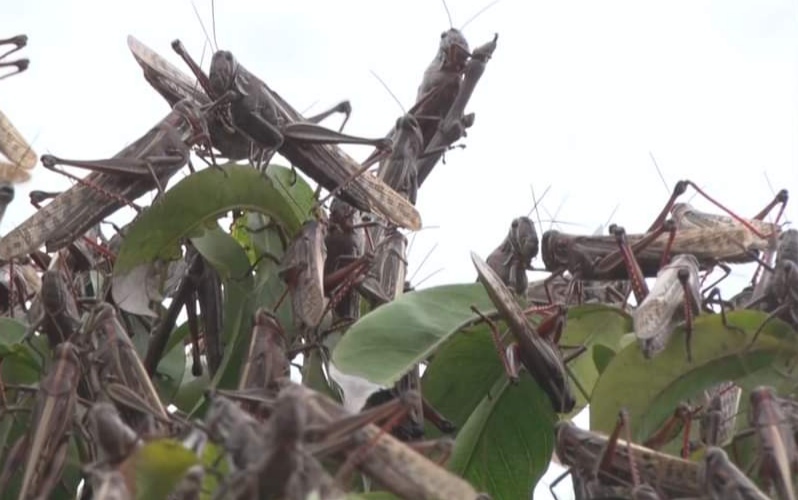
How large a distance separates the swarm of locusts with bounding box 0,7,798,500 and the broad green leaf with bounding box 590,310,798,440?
3cm

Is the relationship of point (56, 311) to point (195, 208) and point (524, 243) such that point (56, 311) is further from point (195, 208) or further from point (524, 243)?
point (524, 243)

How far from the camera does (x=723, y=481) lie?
72.3 inches

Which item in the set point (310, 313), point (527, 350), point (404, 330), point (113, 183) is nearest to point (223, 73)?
point (113, 183)

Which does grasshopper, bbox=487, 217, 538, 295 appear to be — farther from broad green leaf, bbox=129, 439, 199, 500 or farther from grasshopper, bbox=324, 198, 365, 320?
broad green leaf, bbox=129, 439, 199, 500

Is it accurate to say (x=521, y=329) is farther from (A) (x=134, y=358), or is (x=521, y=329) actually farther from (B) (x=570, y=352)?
(A) (x=134, y=358)

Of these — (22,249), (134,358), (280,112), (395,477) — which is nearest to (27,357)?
(22,249)

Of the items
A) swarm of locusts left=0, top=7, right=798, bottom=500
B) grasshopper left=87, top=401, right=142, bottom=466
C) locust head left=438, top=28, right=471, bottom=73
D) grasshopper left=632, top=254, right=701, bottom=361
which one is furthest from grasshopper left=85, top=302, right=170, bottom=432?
locust head left=438, top=28, right=471, bottom=73

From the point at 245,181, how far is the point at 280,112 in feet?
1.65

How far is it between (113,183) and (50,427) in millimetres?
990

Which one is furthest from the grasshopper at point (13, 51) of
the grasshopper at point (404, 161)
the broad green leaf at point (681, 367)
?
the broad green leaf at point (681, 367)

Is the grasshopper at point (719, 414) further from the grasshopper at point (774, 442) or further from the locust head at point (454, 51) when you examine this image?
the locust head at point (454, 51)

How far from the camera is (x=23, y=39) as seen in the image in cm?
378

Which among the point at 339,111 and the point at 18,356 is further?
the point at 339,111

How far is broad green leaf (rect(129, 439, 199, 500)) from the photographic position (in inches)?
61.6
